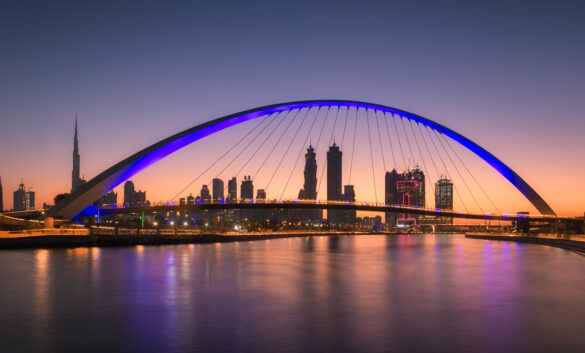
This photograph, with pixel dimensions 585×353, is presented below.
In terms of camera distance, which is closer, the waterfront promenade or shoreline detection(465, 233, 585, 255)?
the waterfront promenade

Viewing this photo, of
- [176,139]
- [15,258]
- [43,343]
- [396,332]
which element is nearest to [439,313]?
[396,332]

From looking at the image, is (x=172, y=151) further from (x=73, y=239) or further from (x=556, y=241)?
(x=556, y=241)

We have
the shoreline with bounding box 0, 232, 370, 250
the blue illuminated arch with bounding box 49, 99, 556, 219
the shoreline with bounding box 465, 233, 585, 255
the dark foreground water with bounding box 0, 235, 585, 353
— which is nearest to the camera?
the dark foreground water with bounding box 0, 235, 585, 353

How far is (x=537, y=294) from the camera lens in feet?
63.0

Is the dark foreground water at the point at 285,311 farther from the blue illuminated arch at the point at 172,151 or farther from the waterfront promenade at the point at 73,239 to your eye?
the blue illuminated arch at the point at 172,151

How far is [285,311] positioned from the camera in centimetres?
1490

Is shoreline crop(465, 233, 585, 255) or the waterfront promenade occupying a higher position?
the waterfront promenade

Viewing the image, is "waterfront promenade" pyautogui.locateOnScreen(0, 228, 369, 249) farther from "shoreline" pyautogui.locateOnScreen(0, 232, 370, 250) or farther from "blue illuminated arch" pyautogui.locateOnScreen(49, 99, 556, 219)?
"blue illuminated arch" pyautogui.locateOnScreen(49, 99, 556, 219)

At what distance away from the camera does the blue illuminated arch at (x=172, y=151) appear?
45.5m

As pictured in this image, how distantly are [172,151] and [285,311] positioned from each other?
1471 inches

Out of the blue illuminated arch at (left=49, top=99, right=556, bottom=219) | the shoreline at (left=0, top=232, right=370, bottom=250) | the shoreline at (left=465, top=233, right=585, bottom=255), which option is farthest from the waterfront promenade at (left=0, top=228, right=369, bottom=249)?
the shoreline at (left=465, top=233, right=585, bottom=255)

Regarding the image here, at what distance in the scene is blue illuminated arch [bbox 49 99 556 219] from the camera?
149ft

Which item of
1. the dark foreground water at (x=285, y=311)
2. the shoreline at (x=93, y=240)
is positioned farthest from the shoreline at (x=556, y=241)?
the shoreline at (x=93, y=240)

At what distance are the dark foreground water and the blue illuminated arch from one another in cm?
1960
